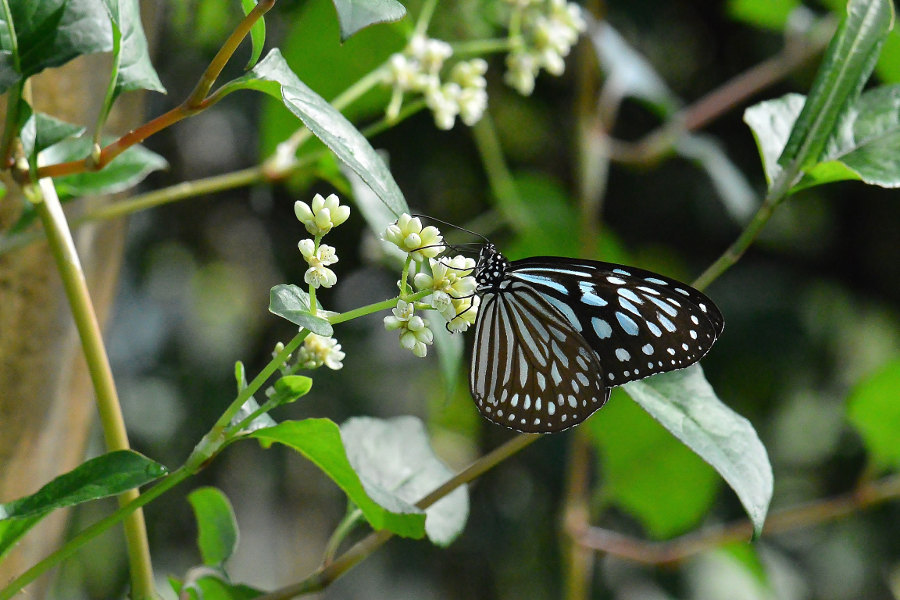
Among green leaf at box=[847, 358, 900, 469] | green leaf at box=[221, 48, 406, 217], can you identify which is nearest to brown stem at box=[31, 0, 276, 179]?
green leaf at box=[221, 48, 406, 217]

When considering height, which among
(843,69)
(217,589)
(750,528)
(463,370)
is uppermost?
(843,69)

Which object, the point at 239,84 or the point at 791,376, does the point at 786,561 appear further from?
the point at 239,84

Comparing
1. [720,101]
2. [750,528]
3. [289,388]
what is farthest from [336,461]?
[720,101]

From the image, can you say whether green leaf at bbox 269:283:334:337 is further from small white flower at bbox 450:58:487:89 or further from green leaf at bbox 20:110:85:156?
small white flower at bbox 450:58:487:89

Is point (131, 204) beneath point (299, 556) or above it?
above

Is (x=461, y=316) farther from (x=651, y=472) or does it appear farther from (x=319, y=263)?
(x=651, y=472)

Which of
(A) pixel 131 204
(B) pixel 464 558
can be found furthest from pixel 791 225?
(A) pixel 131 204

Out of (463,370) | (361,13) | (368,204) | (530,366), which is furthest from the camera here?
(463,370)

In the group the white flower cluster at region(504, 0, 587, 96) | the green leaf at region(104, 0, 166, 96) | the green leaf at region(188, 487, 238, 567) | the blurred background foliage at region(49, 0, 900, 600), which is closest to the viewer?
the green leaf at region(104, 0, 166, 96)
